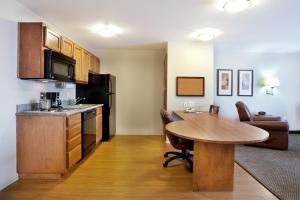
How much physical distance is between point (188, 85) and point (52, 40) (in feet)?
9.48

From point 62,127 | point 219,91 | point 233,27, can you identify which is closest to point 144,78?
point 219,91

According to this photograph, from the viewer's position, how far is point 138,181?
2.76m

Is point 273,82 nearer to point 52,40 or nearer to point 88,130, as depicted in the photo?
point 88,130

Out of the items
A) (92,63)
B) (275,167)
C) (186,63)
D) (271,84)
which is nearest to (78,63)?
(92,63)

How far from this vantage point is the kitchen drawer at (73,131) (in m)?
2.95

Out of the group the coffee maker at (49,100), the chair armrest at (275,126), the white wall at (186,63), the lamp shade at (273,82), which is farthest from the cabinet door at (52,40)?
the lamp shade at (273,82)

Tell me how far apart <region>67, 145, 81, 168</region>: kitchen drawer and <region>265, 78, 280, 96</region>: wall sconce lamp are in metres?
5.14

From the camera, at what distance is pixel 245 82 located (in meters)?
5.90

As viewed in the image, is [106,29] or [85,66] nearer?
[106,29]

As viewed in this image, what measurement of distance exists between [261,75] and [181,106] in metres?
2.79

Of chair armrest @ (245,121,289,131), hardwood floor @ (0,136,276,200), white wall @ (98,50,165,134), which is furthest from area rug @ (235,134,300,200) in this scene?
white wall @ (98,50,165,134)

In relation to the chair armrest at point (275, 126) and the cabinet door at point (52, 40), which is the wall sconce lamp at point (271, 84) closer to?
the chair armrest at point (275, 126)

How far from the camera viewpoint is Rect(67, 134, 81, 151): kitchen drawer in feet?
9.69

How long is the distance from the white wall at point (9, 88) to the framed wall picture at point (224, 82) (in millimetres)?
4711
